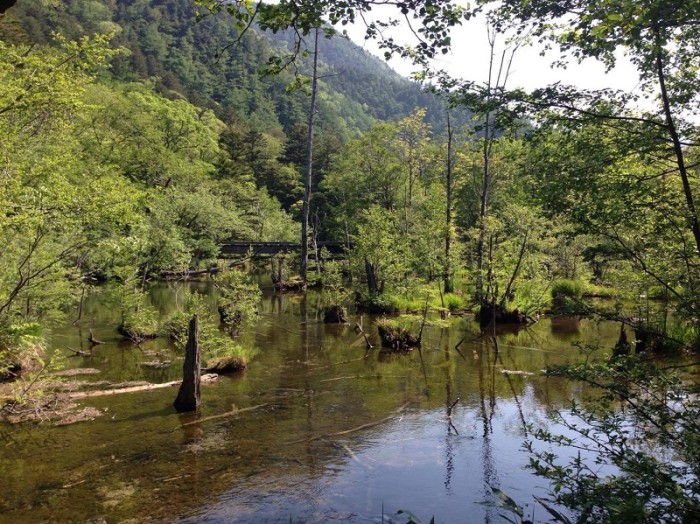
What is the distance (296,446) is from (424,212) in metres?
28.9

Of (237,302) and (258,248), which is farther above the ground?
(258,248)

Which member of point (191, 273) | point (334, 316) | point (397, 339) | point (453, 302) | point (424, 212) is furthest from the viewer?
point (191, 273)

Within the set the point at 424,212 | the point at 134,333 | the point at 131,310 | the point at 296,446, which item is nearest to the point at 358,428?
the point at 296,446

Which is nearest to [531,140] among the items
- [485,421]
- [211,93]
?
[485,421]

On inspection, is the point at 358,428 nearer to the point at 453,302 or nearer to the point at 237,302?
the point at 237,302

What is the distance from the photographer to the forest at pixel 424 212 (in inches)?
161

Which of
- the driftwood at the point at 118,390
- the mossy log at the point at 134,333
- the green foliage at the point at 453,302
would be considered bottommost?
the driftwood at the point at 118,390

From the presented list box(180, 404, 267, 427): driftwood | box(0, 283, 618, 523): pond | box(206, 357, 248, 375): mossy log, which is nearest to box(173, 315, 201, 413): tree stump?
box(0, 283, 618, 523): pond

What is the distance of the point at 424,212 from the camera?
35.5 metres

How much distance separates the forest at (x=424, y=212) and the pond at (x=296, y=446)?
1.17 metres

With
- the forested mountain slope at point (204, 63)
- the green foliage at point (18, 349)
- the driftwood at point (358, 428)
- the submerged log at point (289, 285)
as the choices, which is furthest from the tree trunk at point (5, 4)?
the forested mountain slope at point (204, 63)

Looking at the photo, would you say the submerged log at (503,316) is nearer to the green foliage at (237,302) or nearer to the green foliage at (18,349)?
the green foliage at (237,302)

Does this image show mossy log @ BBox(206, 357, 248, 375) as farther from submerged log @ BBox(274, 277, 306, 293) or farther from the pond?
submerged log @ BBox(274, 277, 306, 293)

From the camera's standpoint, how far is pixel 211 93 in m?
97.0
